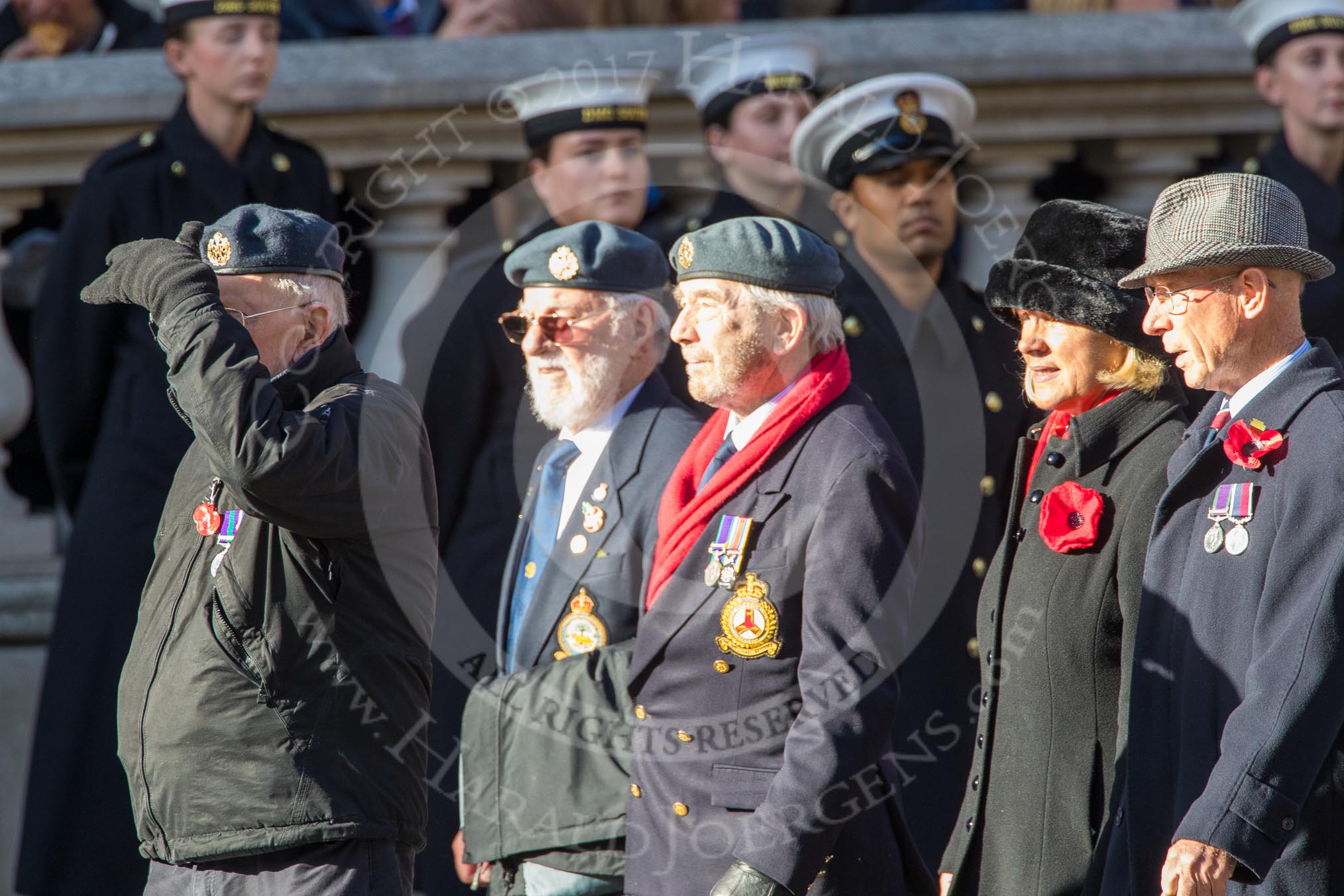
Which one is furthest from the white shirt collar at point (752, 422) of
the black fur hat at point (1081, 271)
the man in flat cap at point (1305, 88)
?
the man in flat cap at point (1305, 88)

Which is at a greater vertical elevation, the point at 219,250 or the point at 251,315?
the point at 219,250

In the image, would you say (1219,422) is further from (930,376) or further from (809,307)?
(930,376)

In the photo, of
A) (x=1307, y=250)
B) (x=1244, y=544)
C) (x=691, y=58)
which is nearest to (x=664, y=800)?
(x=1244, y=544)

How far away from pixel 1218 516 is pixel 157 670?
1.97 metres

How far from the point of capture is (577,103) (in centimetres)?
585

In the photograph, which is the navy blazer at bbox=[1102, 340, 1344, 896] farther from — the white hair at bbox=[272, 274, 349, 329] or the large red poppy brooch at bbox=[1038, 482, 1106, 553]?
the white hair at bbox=[272, 274, 349, 329]

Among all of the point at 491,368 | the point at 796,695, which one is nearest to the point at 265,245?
the point at 796,695

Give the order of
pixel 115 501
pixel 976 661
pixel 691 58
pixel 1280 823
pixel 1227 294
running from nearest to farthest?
pixel 1280 823 < pixel 1227 294 < pixel 976 661 < pixel 115 501 < pixel 691 58

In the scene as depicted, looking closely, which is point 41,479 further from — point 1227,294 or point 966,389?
point 1227,294

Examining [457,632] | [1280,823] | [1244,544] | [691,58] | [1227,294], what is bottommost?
[457,632]

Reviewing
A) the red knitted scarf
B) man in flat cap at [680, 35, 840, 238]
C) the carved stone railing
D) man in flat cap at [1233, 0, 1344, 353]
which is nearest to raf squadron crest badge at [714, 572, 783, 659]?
the red knitted scarf

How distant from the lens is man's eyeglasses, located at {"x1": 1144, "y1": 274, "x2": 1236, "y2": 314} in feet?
11.5

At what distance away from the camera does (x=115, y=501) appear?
5.82 meters

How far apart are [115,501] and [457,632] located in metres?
1.16
